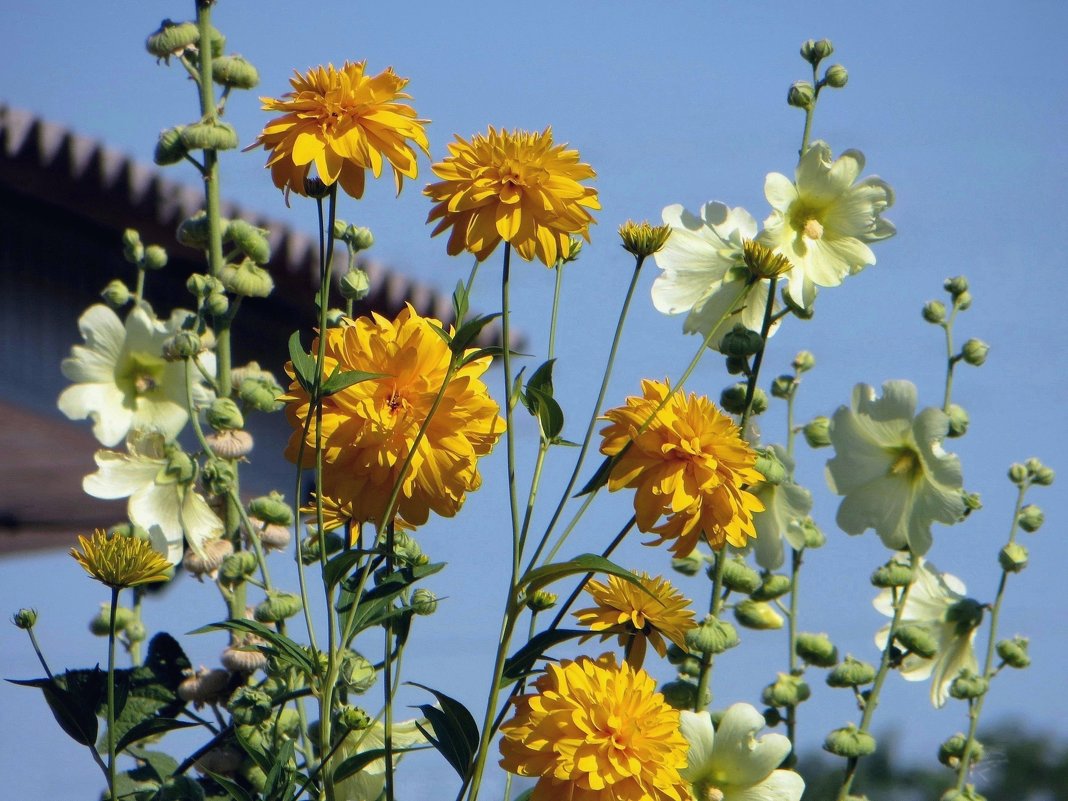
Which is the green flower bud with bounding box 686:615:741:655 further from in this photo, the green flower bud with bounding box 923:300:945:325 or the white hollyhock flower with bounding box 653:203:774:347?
the green flower bud with bounding box 923:300:945:325

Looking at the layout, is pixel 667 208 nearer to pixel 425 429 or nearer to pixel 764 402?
pixel 764 402

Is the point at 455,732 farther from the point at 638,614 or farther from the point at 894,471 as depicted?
the point at 894,471

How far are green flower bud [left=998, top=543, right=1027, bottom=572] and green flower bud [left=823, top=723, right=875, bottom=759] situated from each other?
270 millimetres

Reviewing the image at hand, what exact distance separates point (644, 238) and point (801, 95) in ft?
1.02

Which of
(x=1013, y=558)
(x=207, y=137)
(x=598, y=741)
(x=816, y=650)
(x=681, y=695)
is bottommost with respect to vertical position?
(x=598, y=741)

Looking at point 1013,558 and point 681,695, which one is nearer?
point 681,695

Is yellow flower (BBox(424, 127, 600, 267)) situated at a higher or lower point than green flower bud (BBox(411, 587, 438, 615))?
higher

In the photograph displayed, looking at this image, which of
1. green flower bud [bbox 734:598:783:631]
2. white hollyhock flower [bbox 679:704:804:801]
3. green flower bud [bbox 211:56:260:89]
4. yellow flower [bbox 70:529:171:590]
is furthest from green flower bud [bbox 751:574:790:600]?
green flower bud [bbox 211:56:260:89]

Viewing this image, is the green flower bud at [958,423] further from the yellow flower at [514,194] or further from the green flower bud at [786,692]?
the yellow flower at [514,194]

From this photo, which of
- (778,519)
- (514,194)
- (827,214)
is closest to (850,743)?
(778,519)

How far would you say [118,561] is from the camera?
737 mm

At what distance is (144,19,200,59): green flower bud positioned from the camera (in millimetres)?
1095

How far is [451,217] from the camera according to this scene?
0.74 meters

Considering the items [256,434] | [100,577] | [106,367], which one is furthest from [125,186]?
[100,577]
